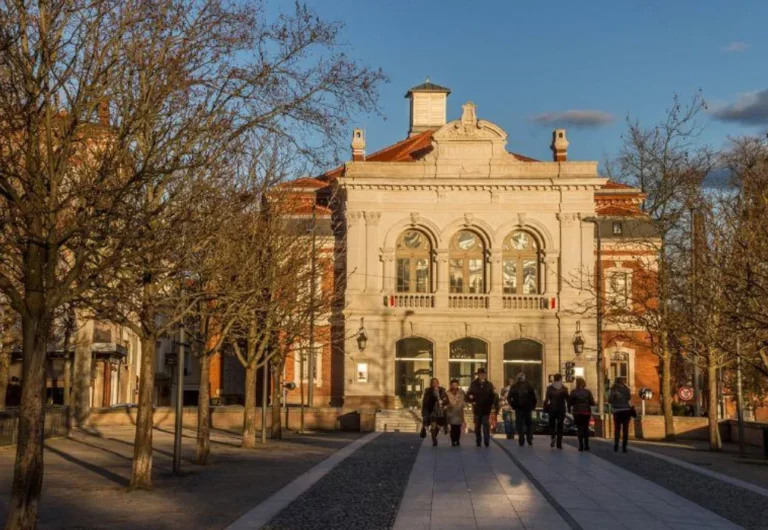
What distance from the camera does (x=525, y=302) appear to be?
176 feet

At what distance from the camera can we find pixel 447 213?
54.2 metres

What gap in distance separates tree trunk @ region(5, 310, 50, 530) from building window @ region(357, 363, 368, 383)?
41.9m

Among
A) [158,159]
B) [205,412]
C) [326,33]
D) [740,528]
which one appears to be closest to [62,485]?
[205,412]

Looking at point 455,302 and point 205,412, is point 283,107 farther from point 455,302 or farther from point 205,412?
point 455,302

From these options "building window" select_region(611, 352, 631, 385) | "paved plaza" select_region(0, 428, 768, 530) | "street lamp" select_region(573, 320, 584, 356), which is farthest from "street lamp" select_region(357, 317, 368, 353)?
"paved plaza" select_region(0, 428, 768, 530)

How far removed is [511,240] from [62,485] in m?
38.4

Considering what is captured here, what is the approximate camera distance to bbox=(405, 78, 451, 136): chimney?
236 ft

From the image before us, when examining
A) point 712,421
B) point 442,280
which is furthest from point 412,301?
point 712,421

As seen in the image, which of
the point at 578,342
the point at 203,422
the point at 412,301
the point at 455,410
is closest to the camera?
the point at 203,422

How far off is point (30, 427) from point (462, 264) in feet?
144

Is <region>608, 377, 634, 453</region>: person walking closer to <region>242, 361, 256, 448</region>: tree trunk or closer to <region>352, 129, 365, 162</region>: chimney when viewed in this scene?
<region>242, 361, 256, 448</region>: tree trunk

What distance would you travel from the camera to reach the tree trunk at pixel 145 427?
17.5 metres

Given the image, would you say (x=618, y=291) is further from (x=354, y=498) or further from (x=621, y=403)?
(x=354, y=498)

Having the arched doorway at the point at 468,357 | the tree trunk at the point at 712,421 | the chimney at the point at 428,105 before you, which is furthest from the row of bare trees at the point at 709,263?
the chimney at the point at 428,105
